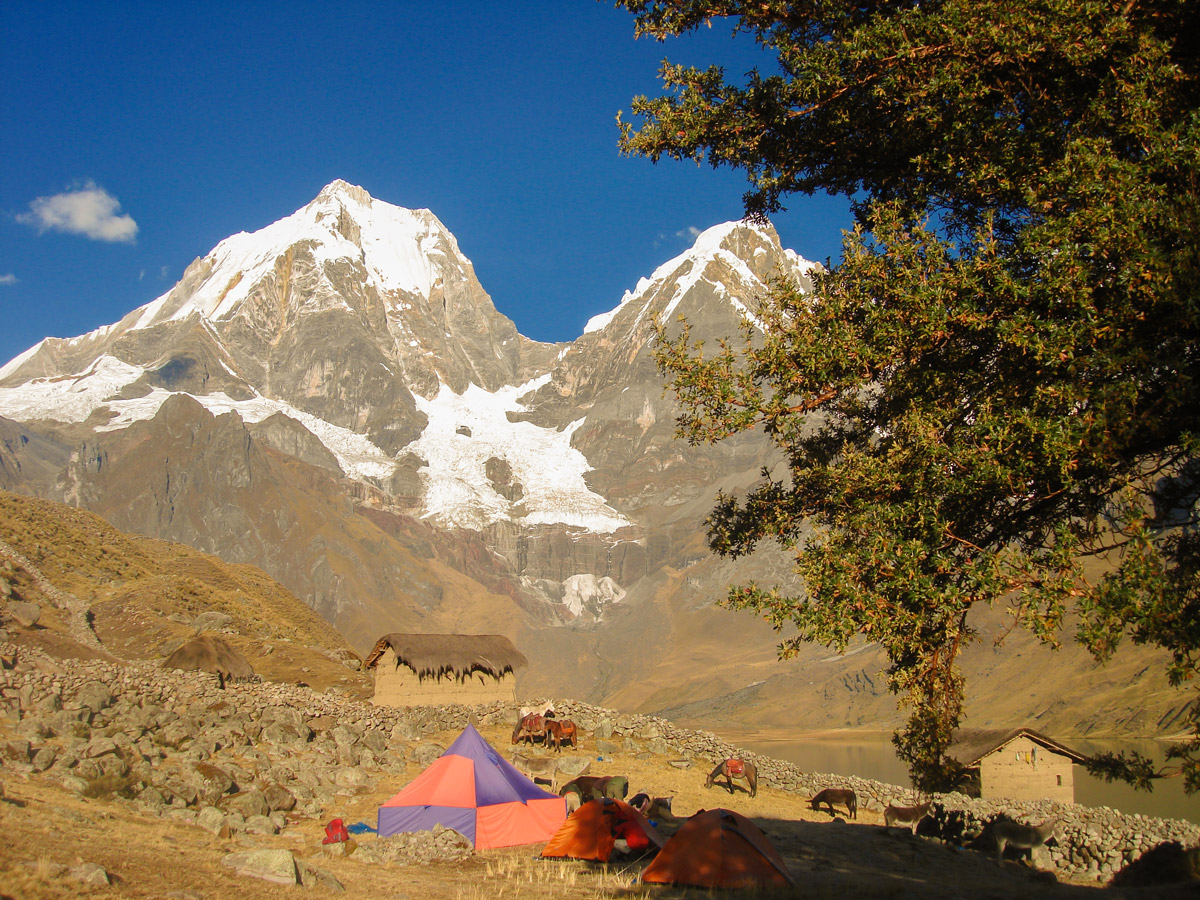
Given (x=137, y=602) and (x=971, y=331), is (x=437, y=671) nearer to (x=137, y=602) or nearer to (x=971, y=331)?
(x=137, y=602)

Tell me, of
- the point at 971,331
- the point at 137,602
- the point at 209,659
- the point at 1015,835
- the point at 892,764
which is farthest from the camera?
the point at 892,764

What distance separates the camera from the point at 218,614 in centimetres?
4078

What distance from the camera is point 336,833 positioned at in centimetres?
1469

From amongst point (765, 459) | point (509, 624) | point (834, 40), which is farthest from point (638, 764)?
point (765, 459)

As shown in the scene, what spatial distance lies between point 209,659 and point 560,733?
14.3 meters

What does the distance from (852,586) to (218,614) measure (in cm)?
3972

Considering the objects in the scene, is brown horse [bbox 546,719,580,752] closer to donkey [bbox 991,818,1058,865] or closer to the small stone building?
the small stone building

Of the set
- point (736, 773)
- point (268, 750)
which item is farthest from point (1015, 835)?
point (268, 750)

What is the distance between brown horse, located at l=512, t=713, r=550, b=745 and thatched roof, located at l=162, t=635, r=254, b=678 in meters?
11.7

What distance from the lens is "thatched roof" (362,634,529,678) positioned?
34.0 metres

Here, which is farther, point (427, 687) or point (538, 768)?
point (427, 687)

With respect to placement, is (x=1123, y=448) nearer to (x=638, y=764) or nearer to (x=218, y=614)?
(x=638, y=764)

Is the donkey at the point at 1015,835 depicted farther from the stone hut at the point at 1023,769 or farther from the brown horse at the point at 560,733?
the brown horse at the point at 560,733

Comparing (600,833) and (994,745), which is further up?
(994,745)
